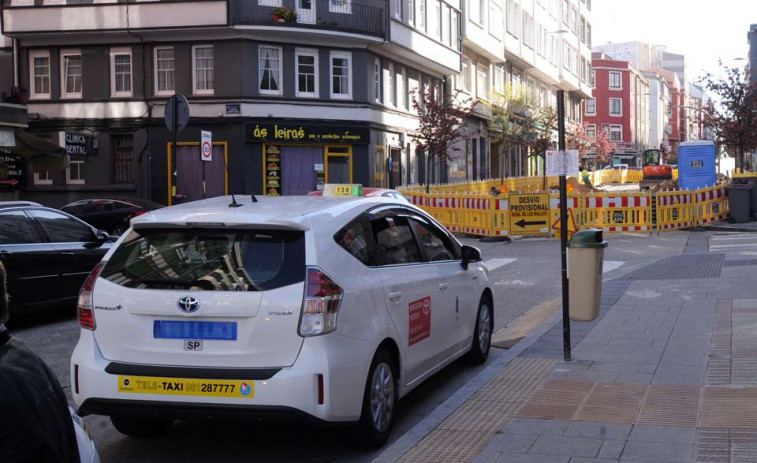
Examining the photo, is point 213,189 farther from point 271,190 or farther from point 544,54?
point 544,54

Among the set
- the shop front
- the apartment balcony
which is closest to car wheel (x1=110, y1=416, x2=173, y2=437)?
the shop front

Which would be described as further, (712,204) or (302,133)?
(302,133)

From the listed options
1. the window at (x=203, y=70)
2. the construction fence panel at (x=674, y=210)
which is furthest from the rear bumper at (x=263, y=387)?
the window at (x=203, y=70)

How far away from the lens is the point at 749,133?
39.0 meters

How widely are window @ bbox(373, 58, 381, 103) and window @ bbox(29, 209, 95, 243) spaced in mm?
24907

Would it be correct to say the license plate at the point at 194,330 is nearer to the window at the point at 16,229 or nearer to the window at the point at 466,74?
the window at the point at 16,229

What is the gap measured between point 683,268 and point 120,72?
987 inches

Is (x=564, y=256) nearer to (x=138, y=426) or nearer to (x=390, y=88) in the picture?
(x=138, y=426)

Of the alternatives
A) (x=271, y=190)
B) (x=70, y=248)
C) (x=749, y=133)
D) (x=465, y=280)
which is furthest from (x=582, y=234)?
(x=749, y=133)

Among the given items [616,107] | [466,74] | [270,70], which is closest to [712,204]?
[270,70]

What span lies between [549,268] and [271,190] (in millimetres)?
18402

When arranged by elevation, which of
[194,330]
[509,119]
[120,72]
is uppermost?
[120,72]

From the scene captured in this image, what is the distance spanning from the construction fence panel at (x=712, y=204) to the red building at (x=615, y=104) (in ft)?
256

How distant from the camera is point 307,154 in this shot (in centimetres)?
3447
